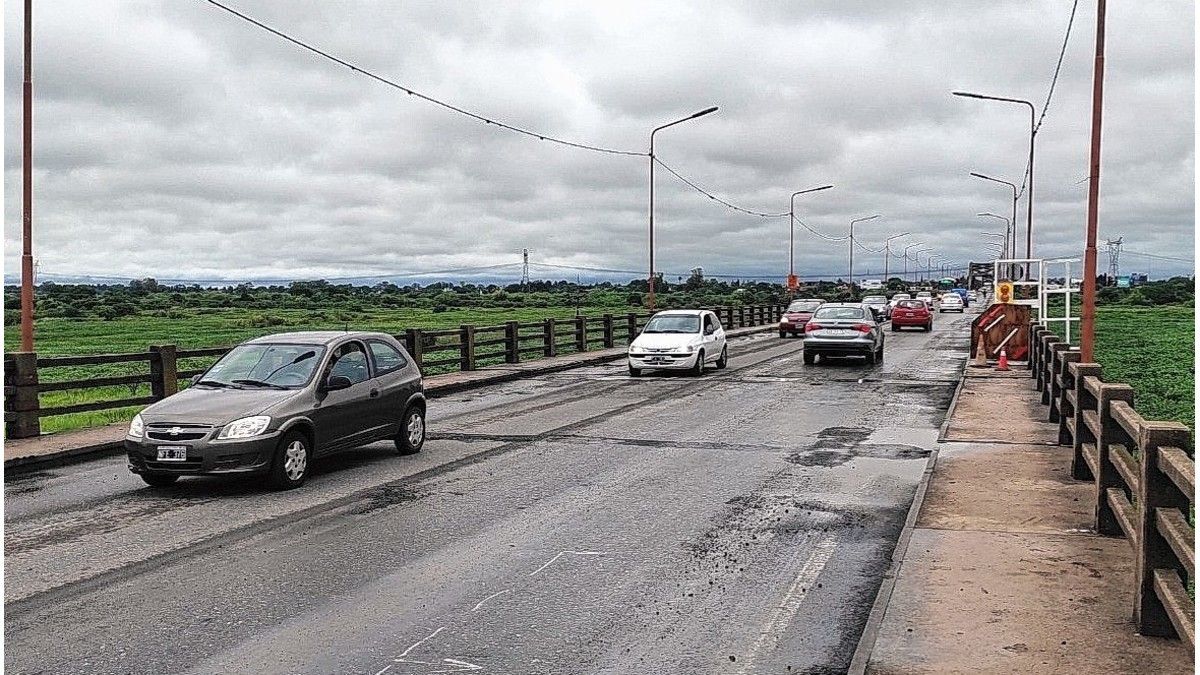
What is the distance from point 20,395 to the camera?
13367 mm

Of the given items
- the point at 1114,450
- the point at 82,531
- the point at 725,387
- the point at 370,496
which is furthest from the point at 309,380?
the point at 725,387

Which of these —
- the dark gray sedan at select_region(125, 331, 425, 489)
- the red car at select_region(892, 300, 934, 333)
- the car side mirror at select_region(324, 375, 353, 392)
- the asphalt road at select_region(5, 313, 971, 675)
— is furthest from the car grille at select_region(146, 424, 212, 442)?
the red car at select_region(892, 300, 934, 333)

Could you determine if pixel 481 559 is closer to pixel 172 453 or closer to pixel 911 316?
pixel 172 453

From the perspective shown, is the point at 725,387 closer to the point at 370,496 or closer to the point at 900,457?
the point at 900,457

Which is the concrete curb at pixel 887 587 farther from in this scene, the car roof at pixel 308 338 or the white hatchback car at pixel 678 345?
the white hatchback car at pixel 678 345

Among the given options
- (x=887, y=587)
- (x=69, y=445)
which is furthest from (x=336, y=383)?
(x=887, y=587)

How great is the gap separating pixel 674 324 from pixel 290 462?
55.8 ft

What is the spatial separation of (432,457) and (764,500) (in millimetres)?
4404

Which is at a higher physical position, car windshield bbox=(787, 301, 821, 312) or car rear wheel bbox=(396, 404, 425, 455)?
car windshield bbox=(787, 301, 821, 312)

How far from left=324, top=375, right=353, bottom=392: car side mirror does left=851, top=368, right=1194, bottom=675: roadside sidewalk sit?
5.93 metres

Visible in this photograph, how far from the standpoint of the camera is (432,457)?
12.7 m

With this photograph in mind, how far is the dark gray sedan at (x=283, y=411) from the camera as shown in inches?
399

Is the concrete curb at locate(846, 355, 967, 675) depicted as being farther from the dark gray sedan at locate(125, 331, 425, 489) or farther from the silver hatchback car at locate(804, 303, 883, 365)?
the silver hatchback car at locate(804, 303, 883, 365)

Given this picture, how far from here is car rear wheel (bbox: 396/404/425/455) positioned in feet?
42.2
